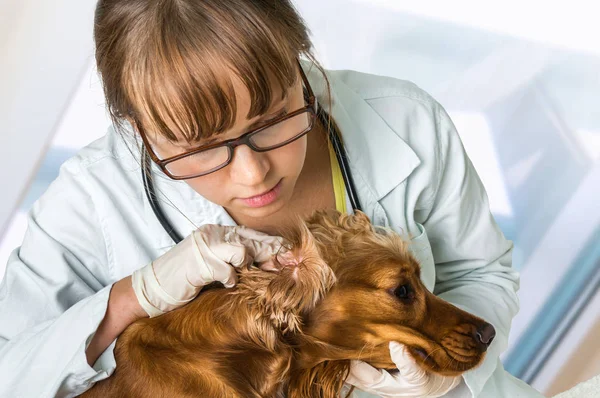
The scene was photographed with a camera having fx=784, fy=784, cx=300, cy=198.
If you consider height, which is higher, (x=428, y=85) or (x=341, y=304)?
(x=428, y=85)

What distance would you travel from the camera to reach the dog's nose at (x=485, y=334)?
2.06m

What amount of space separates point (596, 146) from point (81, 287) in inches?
107

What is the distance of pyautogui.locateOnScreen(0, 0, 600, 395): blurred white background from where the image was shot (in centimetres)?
355

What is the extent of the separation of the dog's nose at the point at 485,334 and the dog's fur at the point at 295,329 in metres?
0.01

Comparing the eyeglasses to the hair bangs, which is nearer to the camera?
the hair bangs

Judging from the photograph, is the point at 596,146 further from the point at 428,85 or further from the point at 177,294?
the point at 177,294

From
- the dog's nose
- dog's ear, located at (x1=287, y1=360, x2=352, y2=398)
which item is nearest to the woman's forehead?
dog's ear, located at (x1=287, y1=360, x2=352, y2=398)

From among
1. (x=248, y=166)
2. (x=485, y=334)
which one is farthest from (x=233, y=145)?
(x=485, y=334)

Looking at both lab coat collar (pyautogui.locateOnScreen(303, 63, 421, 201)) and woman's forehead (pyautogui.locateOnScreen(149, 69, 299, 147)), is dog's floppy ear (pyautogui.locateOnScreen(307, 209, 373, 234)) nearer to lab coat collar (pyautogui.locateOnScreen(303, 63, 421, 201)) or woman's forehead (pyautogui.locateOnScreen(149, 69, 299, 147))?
lab coat collar (pyautogui.locateOnScreen(303, 63, 421, 201))

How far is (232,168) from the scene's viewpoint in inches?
74.0

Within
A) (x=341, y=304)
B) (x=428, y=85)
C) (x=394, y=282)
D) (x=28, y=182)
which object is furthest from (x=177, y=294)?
(x=428, y=85)

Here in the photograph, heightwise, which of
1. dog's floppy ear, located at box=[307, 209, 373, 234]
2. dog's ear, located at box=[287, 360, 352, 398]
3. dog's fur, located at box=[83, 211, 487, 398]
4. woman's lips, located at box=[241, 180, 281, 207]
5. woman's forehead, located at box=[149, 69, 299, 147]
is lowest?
dog's ear, located at box=[287, 360, 352, 398]

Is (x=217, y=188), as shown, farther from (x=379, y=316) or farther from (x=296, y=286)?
(x=379, y=316)

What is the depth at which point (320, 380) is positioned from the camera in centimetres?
209
